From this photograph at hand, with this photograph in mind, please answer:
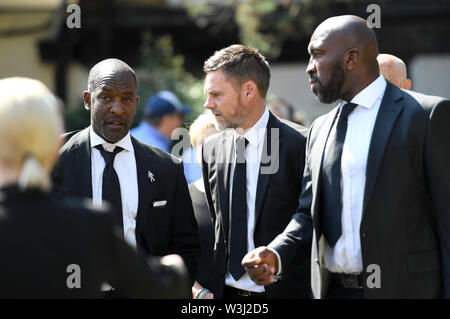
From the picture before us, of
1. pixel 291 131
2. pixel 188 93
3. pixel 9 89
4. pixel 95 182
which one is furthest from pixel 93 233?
pixel 188 93

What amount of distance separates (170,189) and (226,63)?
948mm

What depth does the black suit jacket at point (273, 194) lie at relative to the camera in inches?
155

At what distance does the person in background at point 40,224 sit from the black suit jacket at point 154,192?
142cm

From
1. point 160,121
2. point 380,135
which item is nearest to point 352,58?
point 380,135

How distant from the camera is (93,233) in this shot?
2242 millimetres

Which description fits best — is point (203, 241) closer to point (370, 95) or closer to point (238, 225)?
point (238, 225)

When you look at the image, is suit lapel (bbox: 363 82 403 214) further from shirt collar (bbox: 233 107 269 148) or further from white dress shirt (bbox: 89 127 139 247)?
white dress shirt (bbox: 89 127 139 247)

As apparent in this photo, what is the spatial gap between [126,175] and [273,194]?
88 cm

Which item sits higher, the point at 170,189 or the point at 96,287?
the point at 170,189

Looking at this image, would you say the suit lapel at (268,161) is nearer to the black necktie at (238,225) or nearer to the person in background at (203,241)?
the black necktie at (238,225)

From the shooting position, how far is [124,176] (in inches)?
151

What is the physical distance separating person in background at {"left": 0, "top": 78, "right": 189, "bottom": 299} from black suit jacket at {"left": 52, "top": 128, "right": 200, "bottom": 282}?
1.42 m

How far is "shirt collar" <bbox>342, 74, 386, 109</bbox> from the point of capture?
3.40 m

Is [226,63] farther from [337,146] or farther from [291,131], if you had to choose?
[337,146]
